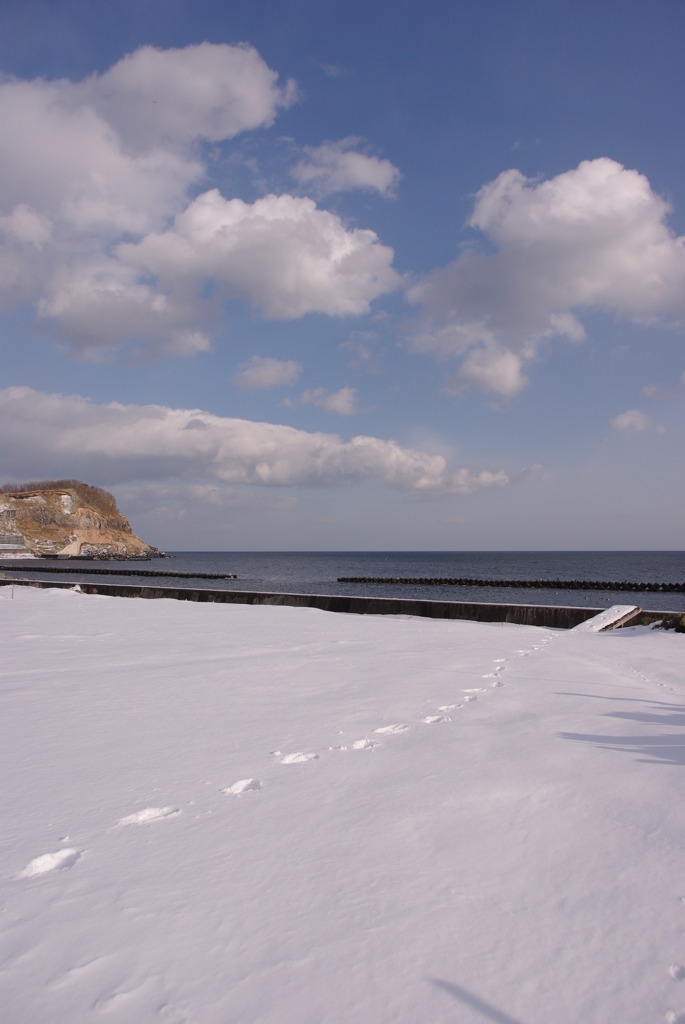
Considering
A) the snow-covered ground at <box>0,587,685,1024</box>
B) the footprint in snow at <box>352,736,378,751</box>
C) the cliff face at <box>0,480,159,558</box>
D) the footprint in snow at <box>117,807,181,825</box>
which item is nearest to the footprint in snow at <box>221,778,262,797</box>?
the snow-covered ground at <box>0,587,685,1024</box>

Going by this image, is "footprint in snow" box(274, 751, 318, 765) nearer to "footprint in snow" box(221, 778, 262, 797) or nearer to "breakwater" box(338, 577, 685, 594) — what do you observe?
"footprint in snow" box(221, 778, 262, 797)

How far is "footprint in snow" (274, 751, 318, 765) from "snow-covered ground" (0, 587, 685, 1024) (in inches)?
1.7

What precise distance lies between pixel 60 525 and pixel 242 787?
379 feet

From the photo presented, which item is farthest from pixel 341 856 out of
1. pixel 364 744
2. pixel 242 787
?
pixel 364 744

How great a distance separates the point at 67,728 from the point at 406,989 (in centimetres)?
335

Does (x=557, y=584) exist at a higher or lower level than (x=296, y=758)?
lower

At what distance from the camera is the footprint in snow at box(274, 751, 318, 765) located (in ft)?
12.2

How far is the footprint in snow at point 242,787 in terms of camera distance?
326 cm

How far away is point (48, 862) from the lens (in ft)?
8.50

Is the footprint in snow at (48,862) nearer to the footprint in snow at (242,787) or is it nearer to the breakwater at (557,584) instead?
the footprint in snow at (242,787)

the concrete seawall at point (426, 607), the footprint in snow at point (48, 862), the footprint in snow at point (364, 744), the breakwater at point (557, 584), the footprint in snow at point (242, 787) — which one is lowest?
the breakwater at point (557, 584)

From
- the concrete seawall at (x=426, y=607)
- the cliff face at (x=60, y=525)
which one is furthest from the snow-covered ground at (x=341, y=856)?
the cliff face at (x=60, y=525)

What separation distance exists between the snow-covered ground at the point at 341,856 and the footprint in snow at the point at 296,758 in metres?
0.04

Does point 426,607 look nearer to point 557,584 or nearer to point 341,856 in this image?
point 341,856
